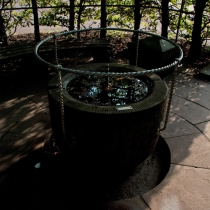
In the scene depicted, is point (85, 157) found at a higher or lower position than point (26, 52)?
lower

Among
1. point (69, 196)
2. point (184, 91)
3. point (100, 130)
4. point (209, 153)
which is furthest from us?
point (184, 91)

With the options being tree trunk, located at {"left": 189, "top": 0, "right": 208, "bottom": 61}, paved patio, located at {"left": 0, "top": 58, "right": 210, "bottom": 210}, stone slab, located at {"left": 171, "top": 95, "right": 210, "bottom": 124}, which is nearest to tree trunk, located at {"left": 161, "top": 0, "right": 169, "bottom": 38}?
tree trunk, located at {"left": 189, "top": 0, "right": 208, "bottom": 61}

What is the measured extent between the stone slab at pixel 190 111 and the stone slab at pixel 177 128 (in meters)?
0.15

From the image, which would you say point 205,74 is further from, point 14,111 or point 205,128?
point 14,111

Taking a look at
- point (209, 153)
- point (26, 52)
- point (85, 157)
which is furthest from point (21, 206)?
point (26, 52)

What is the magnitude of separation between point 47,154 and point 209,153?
2.48m

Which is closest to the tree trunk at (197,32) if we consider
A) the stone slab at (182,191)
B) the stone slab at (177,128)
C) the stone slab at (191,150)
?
the stone slab at (177,128)

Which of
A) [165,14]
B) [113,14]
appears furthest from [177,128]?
[113,14]

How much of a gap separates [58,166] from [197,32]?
17.8 feet

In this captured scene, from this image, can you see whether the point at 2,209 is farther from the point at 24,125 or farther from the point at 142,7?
the point at 142,7

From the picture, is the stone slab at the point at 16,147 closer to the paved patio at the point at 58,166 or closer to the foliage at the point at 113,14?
the paved patio at the point at 58,166

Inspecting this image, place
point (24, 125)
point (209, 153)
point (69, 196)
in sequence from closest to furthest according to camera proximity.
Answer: point (69, 196) < point (209, 153) < point (24, 125)

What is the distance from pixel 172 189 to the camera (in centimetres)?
334

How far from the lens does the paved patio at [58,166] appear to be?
3.17 metres
